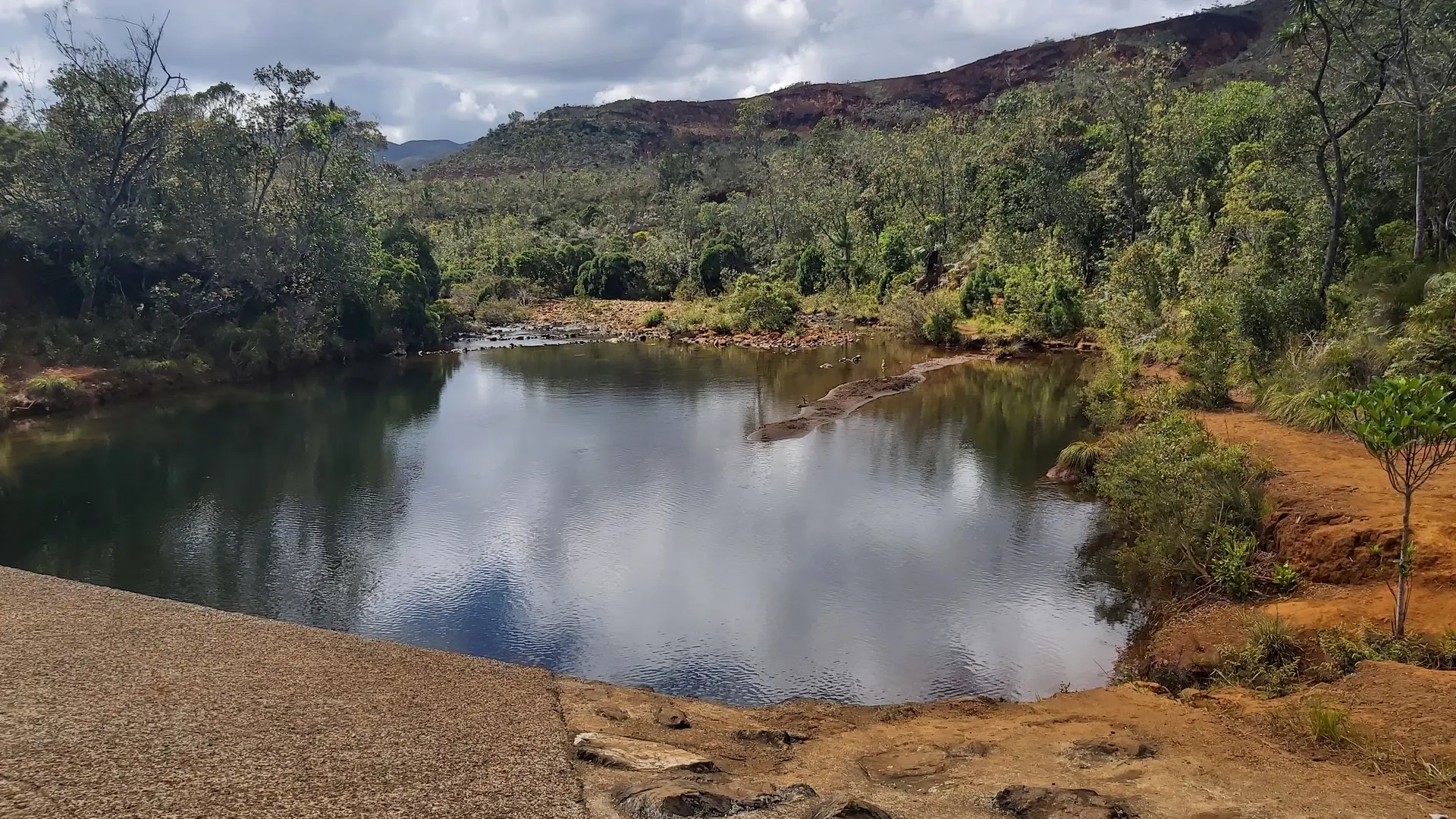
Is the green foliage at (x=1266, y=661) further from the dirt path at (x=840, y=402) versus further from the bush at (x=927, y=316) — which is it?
the bush at (x=927, y=316)

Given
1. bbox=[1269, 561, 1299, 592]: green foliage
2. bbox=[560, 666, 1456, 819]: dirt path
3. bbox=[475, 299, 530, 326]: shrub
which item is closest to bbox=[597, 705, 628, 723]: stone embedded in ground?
bbox=[560, 666, 1456, 819]: dirt path

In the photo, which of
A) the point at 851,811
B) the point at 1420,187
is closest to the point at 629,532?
the point at 851,811

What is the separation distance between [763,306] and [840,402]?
64.1 feet

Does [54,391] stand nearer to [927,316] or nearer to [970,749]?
[970,749]

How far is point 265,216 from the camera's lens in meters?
37.2

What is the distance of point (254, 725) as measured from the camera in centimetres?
739

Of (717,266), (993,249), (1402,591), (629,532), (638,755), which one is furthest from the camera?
(717,266)

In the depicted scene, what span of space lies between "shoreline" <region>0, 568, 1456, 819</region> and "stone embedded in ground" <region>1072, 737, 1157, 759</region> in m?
0.03

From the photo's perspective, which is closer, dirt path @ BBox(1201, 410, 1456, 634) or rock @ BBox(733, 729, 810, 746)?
rock @ BBox(733, 729, 810, 746)

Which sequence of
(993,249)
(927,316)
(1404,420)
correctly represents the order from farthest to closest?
(993,249)
(927,316)
(1404,420)

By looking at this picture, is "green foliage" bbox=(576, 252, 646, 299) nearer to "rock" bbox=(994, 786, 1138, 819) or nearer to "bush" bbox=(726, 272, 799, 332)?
"bush" bbox=(726, 272, 799, 332)

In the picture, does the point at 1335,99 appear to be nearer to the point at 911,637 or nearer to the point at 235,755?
the point at 911,637

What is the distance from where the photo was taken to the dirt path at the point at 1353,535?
33.1 feet

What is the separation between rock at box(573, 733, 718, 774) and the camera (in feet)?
22.9
